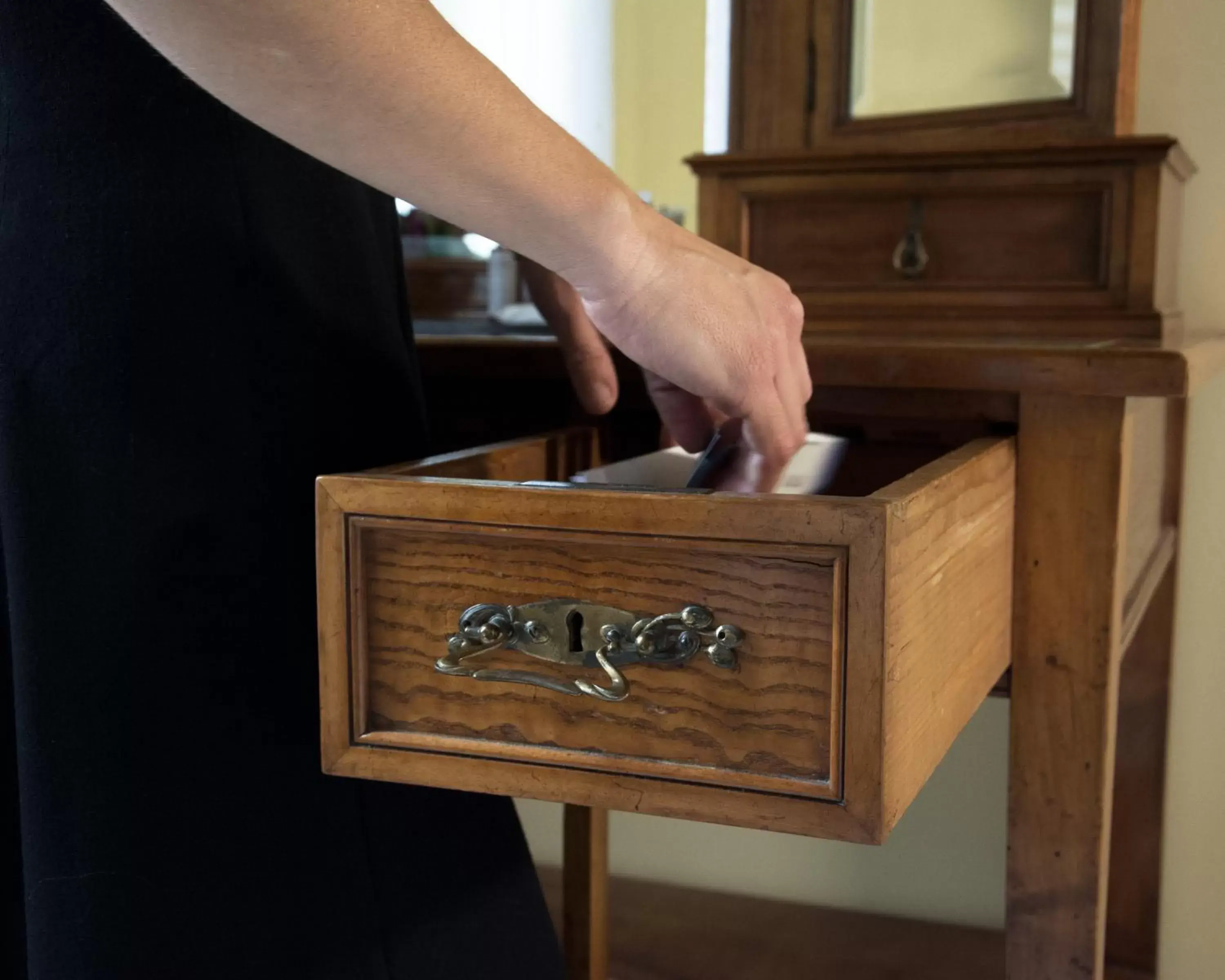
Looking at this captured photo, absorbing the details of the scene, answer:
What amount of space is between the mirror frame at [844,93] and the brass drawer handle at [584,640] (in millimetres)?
659

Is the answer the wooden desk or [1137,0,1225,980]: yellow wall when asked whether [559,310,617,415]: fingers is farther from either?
[1137,0,1225,980]: yellow wall

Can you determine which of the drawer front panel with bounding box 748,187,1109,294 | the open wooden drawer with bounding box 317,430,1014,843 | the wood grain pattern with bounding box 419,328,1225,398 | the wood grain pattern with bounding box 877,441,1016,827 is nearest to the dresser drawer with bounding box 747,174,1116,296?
the drawer front panel with bounding box 748,187,1109,294

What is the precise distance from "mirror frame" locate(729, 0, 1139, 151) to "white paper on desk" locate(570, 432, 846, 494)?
0.39m

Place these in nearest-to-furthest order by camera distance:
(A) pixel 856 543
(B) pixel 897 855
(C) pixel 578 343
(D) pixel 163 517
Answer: (A) pixel 856 543, (D) pixel 163 517, (C) pixel 578 343, (B) pixel 897 855

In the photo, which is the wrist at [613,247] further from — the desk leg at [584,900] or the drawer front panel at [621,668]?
the desk leg at [584,900]

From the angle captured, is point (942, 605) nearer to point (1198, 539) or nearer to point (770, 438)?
point (770, 438)

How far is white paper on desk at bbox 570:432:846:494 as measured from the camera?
27.7 inches

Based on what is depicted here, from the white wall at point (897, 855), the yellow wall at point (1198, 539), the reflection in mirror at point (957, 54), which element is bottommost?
the white wall at point (897, 855)

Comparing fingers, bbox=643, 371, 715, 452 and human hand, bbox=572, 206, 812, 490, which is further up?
human hand, bbox=572, 206, 812, 490

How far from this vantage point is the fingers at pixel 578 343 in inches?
33.9

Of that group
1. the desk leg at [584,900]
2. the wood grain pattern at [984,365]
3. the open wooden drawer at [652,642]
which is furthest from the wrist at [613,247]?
the desk leg at [584,900]

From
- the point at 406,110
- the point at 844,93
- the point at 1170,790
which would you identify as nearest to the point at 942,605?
the point at 406,110

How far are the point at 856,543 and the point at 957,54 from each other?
749 mm

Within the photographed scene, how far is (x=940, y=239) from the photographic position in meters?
1.08
